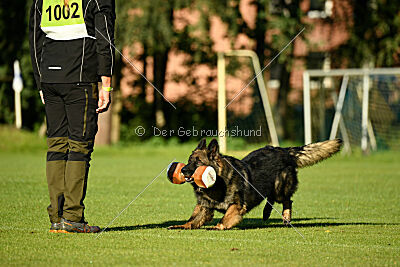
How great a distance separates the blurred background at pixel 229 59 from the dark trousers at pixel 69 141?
14817 mm

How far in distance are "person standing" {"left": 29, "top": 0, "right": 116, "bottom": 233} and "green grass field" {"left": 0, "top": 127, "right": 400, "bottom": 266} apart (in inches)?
15.9

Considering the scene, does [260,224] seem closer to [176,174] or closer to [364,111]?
[176,174]

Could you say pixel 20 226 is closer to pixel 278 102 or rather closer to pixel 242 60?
pixel 242 60

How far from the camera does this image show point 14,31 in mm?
26250

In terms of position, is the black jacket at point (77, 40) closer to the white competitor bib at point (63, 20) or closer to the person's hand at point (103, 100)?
the white competitor bib at point (63, 20)

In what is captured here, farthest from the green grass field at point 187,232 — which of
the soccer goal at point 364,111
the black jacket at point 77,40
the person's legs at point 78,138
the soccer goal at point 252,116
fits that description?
the soccer goal at point 364,111

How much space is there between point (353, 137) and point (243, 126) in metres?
4.06

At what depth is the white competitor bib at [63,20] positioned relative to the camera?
21.5 ft

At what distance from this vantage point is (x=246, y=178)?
303 inches

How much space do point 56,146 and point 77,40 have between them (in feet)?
3.33

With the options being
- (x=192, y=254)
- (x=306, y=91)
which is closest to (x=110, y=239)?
(x=192, y=254)

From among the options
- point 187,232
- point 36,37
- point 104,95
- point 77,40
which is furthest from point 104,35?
point 187,232

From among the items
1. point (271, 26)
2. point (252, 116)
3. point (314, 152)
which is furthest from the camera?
point (271, 26)

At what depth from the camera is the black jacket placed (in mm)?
6547
